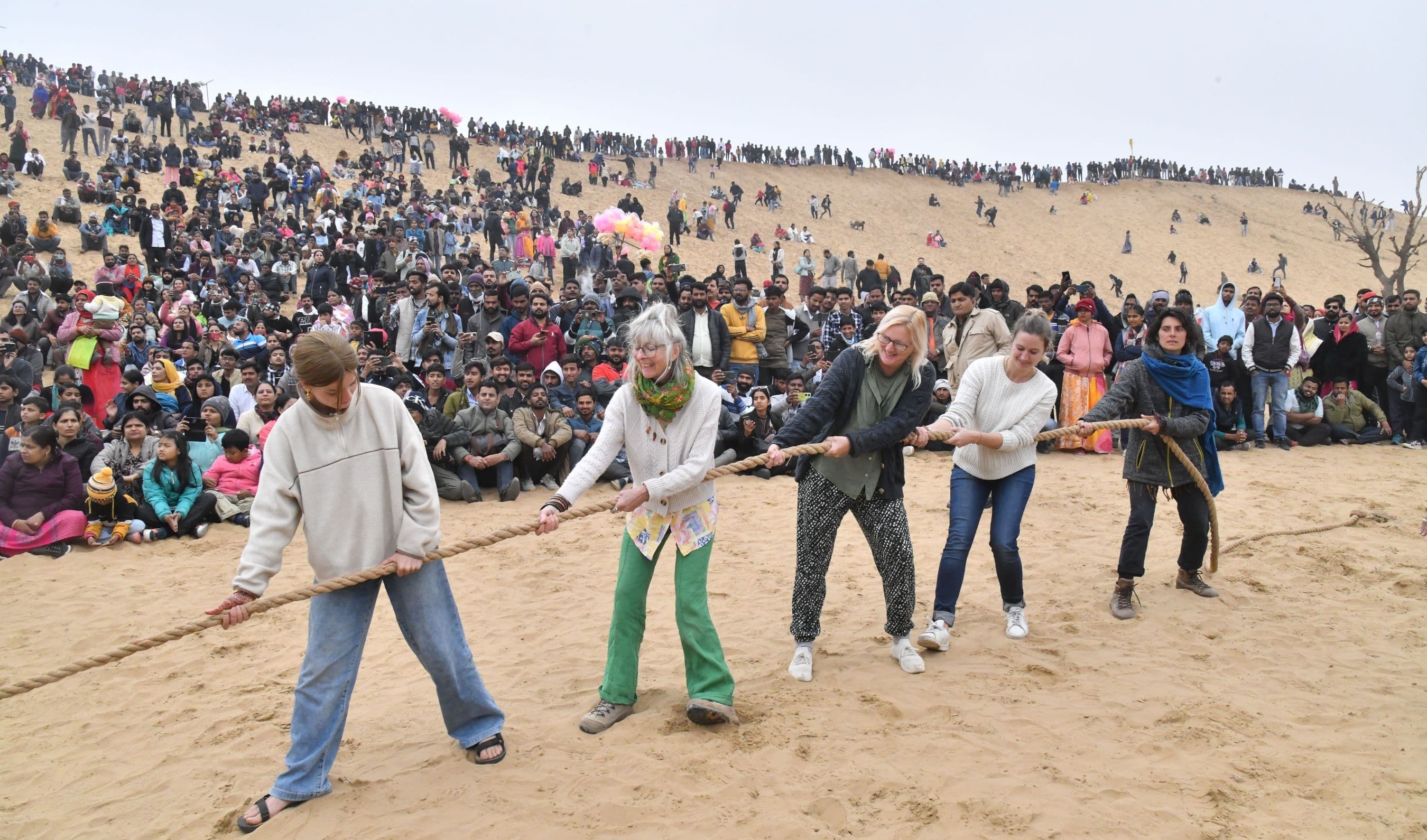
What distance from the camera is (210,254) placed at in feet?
61.3

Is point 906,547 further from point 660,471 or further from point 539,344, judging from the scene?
point 539,344

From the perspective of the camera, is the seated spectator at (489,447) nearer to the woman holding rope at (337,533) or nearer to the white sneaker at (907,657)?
the white sneaker at (907,657)

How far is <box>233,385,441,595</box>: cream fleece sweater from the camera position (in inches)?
142

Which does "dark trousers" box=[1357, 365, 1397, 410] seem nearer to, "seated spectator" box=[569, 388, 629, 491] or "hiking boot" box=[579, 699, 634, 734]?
"seated spectator" box=[569, 388, 629, 491]

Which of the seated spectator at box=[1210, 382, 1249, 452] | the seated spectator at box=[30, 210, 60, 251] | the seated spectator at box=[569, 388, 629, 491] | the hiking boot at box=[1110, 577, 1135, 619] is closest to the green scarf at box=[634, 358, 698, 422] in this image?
the hiking boot at box=[1110, 577, 1135, 619]

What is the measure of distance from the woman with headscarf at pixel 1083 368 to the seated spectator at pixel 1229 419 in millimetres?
1318

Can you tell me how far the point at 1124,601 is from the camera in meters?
5.70

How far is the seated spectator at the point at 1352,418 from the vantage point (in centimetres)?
1145

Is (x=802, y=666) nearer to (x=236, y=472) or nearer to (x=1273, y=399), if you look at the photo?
(x=236, y=472)

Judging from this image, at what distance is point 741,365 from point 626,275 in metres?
8.12

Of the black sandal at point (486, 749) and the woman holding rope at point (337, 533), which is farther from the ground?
the woman holding rope at point (337, 533)

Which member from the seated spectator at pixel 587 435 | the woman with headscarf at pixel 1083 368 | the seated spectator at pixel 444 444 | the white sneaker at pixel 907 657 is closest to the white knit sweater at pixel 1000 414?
the white sneaker at pixel 907 657

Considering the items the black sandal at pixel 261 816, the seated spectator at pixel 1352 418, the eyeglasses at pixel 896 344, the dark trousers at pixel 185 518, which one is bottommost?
the black sandal at pixel 261 816

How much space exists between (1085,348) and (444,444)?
6836 millimetres
